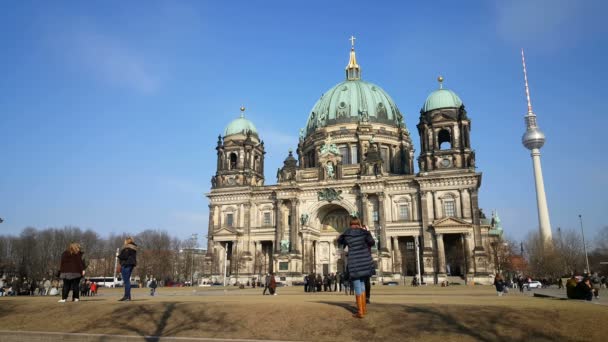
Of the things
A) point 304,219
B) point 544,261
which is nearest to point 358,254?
point 304,219

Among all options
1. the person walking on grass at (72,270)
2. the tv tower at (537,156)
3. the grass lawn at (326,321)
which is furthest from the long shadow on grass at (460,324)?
the tv tower at (537,156)

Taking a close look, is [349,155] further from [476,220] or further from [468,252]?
[468,252]

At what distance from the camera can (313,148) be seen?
82.8 meters

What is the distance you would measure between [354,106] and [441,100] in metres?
19.0

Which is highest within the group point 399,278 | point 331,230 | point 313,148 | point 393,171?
point 313,148

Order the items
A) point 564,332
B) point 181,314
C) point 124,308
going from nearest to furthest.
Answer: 1. point 564,332
2. point 181,314
3. point 124,308

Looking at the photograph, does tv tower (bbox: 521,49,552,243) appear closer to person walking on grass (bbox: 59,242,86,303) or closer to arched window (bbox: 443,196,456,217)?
arched window (bbox: 443,196,456,217)

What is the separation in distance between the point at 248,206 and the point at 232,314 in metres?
62.4

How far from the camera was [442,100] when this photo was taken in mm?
66812

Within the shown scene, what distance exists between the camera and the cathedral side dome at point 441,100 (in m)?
66.4

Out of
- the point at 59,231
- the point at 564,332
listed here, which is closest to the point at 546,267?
the point at 564,332

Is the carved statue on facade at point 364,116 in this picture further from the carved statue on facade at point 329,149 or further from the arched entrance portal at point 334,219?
the arched entrance portal at point 334,219

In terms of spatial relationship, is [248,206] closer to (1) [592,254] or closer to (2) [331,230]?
(2) [331,230]

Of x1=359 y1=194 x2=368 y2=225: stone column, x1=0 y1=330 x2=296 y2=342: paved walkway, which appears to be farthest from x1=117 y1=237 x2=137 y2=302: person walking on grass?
x1=359 y1=194 x2=368 y2=225: stone column
